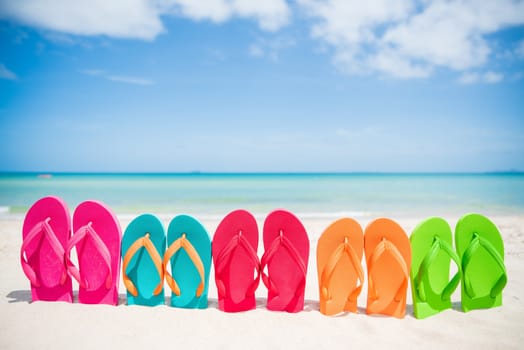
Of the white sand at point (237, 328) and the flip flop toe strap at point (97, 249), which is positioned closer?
the white sand at point (237, 328)

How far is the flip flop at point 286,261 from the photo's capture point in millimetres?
2770

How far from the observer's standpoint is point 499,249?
294 cm

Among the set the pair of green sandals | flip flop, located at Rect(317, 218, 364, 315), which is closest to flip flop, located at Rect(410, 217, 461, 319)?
the pair of green sandals

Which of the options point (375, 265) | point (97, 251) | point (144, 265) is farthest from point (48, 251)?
point (375, 265)

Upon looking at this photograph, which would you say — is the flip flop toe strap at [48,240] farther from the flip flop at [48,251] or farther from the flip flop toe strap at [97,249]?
the flip flop toe strap at [97,249]

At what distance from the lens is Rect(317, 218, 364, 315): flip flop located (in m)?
2.73

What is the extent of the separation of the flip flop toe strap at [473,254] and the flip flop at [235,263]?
1784mm

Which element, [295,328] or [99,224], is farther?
[99,224]

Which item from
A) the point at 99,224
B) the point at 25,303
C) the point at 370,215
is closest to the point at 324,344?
the point at 99,224

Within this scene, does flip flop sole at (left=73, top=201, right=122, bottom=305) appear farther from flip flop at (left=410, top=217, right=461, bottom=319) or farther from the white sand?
flip flop at (left=410, top=217, right=461, bottom=319)

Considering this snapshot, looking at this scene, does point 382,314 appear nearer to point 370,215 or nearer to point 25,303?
point 25,303

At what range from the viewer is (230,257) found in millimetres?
2834

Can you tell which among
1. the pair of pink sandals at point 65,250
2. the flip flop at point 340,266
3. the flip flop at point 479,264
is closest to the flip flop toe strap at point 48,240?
the pair of pink sandals at point 65,250

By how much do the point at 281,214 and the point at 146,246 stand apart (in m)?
1.15
